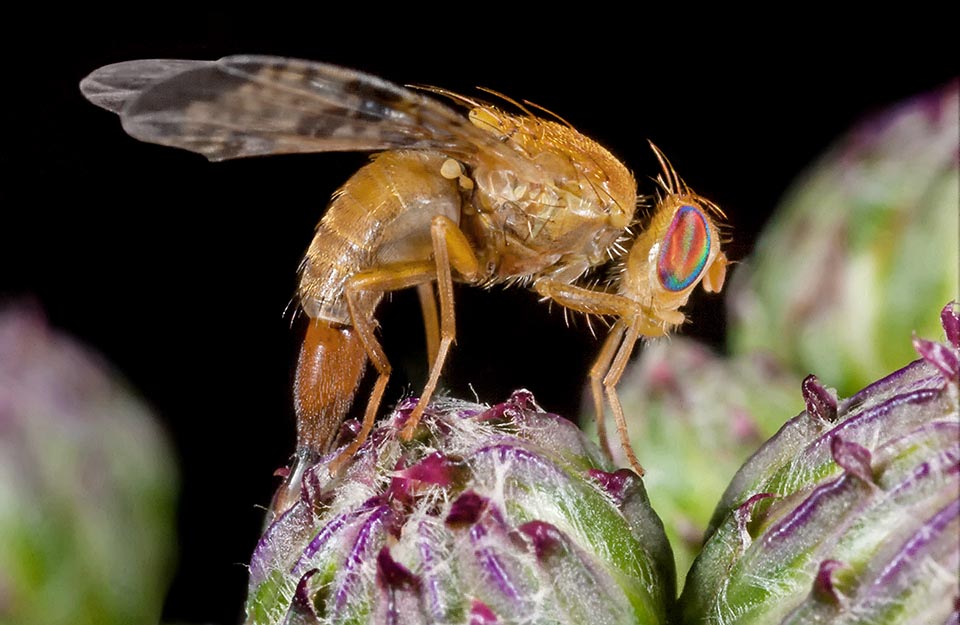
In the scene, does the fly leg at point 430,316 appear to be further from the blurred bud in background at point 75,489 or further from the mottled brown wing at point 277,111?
the blurred bud in background at point 75,489

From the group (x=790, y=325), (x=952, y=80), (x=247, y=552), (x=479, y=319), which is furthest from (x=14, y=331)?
(x=952, y=80)

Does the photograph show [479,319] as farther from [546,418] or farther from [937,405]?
[937,405]

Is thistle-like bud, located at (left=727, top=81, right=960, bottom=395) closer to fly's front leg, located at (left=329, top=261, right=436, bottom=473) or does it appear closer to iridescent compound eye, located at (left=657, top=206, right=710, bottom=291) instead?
iridescent compound eye, located at (left=657, top=206, right=710, bottom=291)

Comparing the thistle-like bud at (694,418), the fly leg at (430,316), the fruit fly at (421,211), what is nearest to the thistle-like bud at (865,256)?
the thistle-like bud at (694,418)

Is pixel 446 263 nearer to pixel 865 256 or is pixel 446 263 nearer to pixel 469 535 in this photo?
pixel 469 535


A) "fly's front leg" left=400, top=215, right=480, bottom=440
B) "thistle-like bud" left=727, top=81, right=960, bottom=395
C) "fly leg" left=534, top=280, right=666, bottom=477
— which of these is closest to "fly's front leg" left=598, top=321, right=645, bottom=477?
"fly leg" left=534, top=280, right=666, bottom=477

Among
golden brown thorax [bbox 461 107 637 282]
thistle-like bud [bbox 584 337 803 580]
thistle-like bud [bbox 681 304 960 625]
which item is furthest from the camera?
thistle-like bud [bbox 584 337 803 580]
